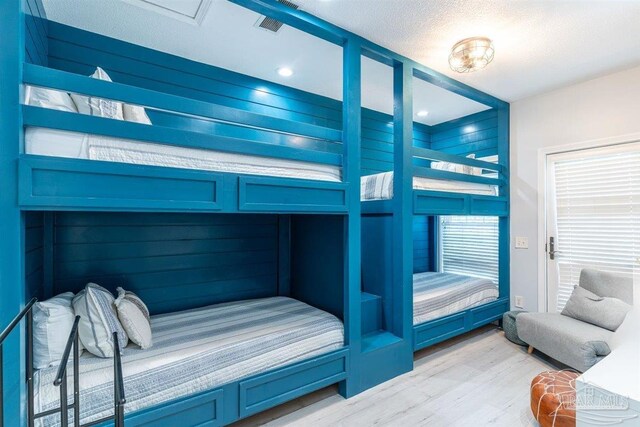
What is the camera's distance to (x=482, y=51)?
230 centimetres

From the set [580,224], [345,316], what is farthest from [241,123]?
[580,224]

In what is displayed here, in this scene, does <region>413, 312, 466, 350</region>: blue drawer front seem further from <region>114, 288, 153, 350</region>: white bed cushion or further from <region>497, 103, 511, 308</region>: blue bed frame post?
<region>114, 288, 153, 350</region>: white bed cushion

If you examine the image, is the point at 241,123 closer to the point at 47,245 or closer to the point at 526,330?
the point at 47,245

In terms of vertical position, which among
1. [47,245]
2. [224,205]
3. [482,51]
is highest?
[482,51]

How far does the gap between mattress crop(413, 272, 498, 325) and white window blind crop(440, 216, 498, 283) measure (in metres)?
0.41

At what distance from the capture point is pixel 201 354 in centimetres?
169

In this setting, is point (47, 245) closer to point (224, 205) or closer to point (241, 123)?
point (224, 205)

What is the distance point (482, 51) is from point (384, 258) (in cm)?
178

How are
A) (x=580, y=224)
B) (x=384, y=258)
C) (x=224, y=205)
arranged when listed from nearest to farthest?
(x=224, y=205) < (x=384, y=258) < (x=580, y=224)

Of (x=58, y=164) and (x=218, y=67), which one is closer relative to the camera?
(x=58, y=164)

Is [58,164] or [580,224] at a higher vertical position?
[58,164]

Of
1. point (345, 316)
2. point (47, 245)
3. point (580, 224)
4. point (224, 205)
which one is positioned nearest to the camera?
point (224, 205)

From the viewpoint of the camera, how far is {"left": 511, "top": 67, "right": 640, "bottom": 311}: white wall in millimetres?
2818

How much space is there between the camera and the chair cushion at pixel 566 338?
2.28m
